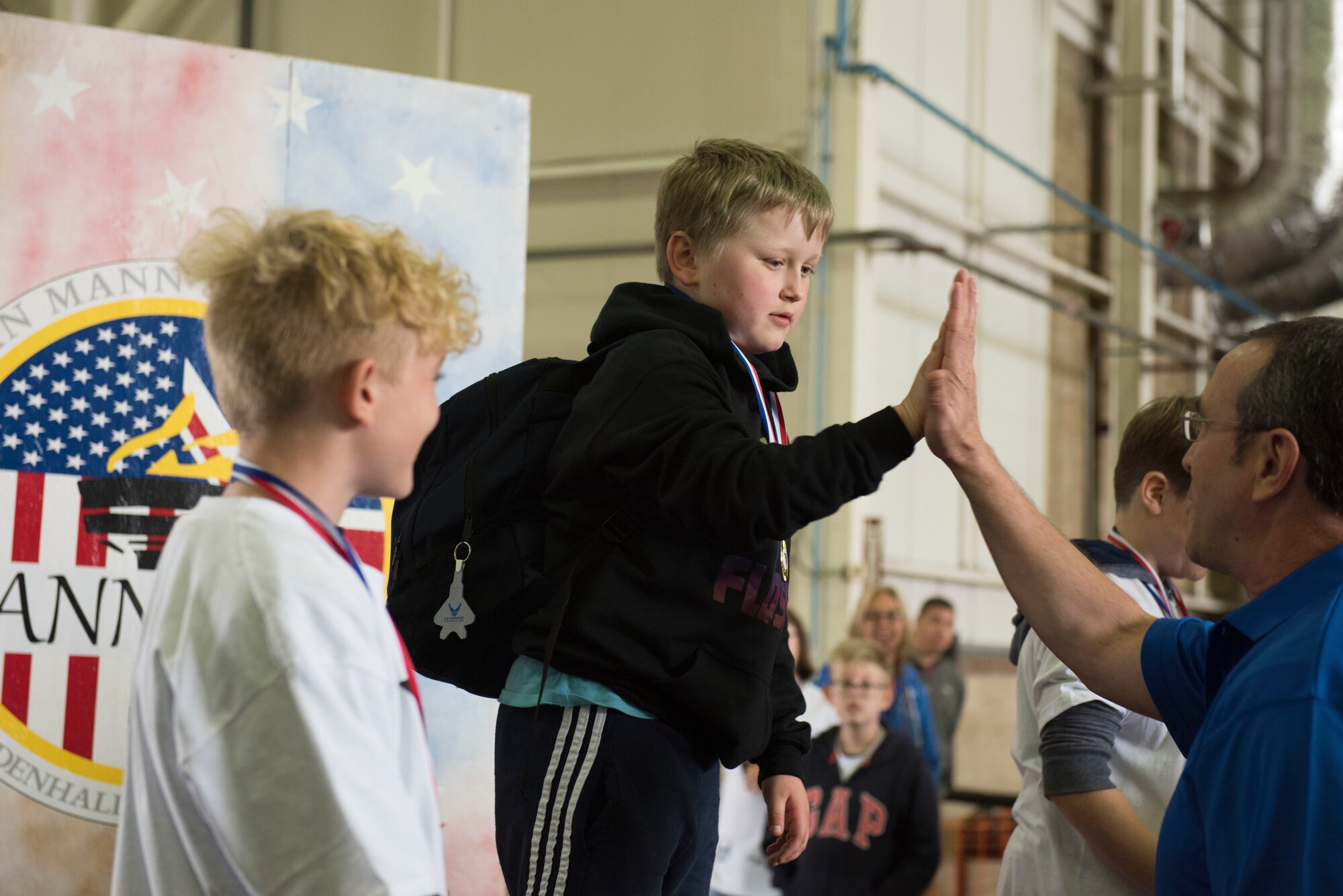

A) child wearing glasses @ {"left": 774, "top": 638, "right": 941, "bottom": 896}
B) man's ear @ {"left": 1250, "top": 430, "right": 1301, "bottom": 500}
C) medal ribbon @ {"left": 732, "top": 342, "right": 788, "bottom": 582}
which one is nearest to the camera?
man's ear @ {"left": 1250, "top": 430, "right": 1301, "bottom": 500}

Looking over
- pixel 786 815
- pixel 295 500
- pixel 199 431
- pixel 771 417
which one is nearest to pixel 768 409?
pixel 771 417

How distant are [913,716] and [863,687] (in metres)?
1.30

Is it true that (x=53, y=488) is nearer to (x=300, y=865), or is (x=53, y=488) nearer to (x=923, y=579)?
(x=300, y=865)

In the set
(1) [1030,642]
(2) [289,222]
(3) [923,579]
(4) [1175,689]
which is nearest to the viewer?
(2) [289,222]

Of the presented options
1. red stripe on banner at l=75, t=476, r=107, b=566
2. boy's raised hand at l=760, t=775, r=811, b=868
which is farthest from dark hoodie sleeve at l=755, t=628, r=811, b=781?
red stripe on banner at l=75, t=476, r=107, b=566

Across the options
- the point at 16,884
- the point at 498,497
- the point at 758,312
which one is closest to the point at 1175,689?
the point at 758,312

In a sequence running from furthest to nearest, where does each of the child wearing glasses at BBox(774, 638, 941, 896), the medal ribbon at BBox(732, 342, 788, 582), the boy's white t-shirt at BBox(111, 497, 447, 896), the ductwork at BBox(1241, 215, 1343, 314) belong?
the ductwork at BBox(1241, 215, 1343, 314)
the child wearing glasses at BBox(774, 638, 941, 896)
the medal ribbon at BBox(732, 342, 788, 582)
the boy's white t-shirt at BBox(111, 497, 447, 896)

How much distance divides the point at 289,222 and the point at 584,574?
1.88ft

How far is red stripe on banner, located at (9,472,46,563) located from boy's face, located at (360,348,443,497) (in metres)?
1.48

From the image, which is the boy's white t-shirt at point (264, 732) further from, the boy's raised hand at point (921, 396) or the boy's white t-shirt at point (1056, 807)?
the boy's white t-shirt at point (1056, 807)

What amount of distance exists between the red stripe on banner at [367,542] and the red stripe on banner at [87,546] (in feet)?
1.48

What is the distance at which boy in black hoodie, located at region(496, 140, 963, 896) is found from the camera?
56.8 inches

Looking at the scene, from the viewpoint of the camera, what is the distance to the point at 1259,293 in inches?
411

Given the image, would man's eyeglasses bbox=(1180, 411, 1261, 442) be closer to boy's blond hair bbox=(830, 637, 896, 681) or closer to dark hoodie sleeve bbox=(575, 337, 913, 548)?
dark hoodie sleeve bbox=(575, 337, 913, 548)
